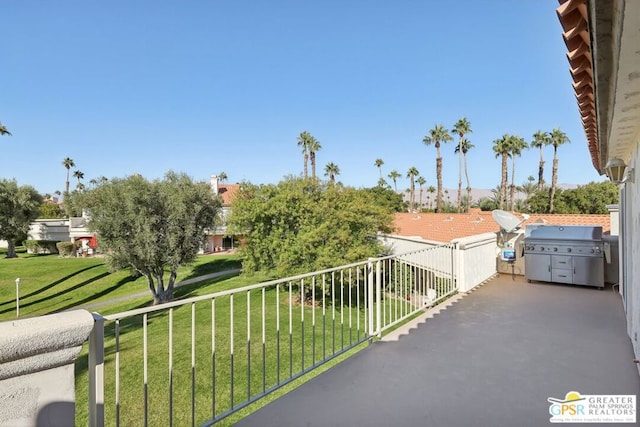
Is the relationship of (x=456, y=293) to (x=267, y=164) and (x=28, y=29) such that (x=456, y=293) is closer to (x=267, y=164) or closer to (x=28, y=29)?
(x=28, y=29)

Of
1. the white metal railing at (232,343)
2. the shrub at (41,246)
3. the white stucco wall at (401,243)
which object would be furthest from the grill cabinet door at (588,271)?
the shrub at (41,246)

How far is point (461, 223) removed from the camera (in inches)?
627

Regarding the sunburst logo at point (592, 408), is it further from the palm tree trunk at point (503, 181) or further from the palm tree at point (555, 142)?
the palm tree at point (555, 142)

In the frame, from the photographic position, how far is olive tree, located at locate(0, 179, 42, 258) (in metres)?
26.9

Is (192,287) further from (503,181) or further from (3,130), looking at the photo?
(503,181)

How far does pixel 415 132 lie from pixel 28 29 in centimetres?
3388

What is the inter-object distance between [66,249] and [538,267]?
119 ft

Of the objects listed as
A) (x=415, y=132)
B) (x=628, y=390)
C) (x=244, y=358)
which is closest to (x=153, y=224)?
(x=244, y=358)

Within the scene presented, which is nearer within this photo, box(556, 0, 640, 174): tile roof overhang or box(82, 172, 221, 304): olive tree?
box(556, 0, 640, 174): tile roof overhang

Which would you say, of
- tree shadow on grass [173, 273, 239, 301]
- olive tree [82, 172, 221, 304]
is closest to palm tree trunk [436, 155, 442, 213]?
tree shadow on grass [173, 273, 239, 301]

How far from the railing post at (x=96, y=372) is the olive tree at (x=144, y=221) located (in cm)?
1589

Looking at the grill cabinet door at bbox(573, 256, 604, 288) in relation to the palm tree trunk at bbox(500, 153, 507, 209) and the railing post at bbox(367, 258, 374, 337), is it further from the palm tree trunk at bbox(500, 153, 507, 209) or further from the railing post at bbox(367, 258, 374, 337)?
the palm tree trunk at bbox(500, 153, 507, 209)

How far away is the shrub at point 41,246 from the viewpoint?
33094 millimetres

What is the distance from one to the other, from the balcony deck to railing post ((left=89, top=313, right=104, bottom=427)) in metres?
0.95
